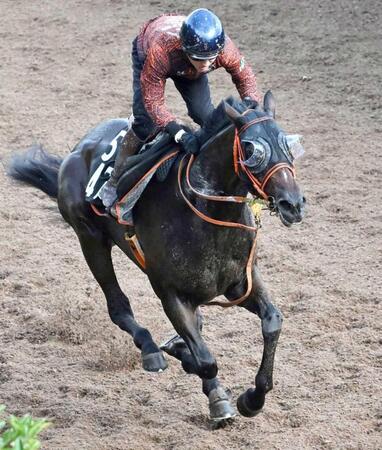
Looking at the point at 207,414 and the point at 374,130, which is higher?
the point at 207,414

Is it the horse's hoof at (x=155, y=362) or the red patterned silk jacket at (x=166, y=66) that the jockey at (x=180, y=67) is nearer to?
the red patterned silk jacket at (x=166, y=66)

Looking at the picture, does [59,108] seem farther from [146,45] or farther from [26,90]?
[146,45]

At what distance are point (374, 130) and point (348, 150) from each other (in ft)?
1.55

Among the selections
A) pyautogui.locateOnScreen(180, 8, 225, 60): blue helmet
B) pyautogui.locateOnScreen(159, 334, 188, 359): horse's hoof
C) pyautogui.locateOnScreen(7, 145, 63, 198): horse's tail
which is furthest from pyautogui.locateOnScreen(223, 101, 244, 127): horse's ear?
pyautogui.locateOnScreen(7, 145, 63, 198): horse's tail

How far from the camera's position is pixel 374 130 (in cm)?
1022

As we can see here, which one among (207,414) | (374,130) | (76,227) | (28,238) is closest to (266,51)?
(374,130)

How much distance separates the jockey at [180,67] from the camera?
5.62 m

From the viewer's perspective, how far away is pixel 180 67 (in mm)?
5957

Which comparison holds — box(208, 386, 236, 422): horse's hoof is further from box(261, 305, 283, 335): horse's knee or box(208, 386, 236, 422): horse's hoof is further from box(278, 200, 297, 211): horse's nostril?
box(278, 200, 297, 211): horse's nostril

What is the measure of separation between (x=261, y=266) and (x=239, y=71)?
2.56 meters

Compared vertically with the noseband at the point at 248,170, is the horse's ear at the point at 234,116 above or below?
above

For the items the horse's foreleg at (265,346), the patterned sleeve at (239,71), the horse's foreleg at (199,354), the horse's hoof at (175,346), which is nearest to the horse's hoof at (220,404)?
the horse's foreleg at (199,354)

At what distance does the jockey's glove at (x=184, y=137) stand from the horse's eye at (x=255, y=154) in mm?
524

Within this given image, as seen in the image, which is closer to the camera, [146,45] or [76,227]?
[146,45]
